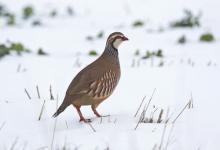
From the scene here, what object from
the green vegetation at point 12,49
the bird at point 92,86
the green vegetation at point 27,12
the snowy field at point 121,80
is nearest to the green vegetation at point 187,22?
the snowy field at point 121,80

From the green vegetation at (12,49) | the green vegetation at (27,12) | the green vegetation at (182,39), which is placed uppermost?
the green vegetation at (27,12)

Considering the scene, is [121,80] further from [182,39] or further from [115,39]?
[182,39]

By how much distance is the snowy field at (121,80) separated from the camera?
5066 mm

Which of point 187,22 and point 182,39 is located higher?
point 187,22

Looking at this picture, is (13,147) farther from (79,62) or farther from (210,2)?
(210,2)

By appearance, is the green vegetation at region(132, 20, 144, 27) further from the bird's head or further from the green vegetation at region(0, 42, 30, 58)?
the bird's head

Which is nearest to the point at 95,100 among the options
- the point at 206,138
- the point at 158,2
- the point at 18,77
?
the point at 206,138

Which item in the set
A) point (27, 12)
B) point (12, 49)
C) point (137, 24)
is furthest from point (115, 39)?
point (27, 12)

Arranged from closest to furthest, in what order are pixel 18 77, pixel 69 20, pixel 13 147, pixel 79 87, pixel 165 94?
pixel 13 147, pixel 79 87, pixel 165 94, pixel 18 77, pixel 69 20

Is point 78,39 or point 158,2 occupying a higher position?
point 158,2

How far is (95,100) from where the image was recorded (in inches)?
220

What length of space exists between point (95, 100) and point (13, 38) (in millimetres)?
6499

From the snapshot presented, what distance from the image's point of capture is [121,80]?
775 cm

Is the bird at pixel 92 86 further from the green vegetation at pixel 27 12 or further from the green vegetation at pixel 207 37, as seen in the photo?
the green vegetation at pixel 27 12
